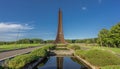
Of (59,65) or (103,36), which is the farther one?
(103,36)

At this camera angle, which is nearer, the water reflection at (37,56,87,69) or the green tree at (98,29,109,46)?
the water reflection at (37,56,87,69)

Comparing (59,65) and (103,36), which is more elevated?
(103,36)

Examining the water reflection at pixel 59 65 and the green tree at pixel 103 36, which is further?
the green tree at pixel 103 36

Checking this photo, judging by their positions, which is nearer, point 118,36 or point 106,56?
point 106,56

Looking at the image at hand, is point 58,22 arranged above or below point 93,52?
above

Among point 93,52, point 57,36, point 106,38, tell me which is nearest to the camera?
point 93,52

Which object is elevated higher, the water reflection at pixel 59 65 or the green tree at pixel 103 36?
the green tree at pixel 103 36

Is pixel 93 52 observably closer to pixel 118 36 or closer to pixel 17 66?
pixel 17 66

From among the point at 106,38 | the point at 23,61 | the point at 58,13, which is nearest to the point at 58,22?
A: the point at 58,13

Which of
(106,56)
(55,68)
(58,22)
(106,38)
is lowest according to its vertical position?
(55,68)

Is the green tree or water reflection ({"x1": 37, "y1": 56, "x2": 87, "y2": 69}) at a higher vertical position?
the green tree

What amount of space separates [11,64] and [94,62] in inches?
324

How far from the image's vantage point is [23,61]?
13.6 m

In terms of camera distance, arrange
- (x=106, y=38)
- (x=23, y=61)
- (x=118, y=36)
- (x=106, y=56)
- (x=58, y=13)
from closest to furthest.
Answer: (x=23, y=61) < (x=106, y=56) < (x=118, y=36) < (x=106, y=38) < (x=58, y=13)
